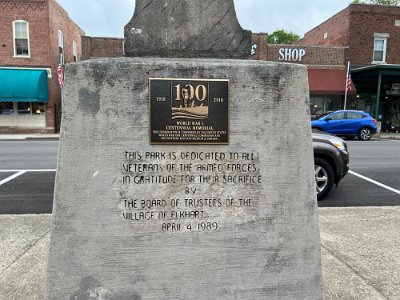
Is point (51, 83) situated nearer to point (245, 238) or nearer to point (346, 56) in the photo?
point (346, 56)

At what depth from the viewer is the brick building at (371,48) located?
79.6ft

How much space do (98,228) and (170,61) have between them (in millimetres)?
1282

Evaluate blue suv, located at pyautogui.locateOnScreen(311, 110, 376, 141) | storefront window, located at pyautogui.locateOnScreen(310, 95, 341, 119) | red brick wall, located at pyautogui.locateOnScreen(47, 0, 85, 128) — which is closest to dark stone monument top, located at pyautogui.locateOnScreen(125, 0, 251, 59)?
blue suv, located at pyautogui.locateOnScreen(311, 110, 376, 141)

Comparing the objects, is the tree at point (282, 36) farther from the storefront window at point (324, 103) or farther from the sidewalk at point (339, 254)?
the sidewalk at point (339, 254)

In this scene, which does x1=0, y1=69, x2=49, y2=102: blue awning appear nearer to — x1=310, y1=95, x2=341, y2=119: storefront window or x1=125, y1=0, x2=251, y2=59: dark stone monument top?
x1=310, y1=95, x2=341, y2=119: storefront window

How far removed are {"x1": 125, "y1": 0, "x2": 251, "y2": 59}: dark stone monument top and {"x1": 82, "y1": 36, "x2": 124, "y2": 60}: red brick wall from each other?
20.7 metres

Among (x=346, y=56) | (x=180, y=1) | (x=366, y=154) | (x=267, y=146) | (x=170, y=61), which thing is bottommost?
(x=366, y=154)

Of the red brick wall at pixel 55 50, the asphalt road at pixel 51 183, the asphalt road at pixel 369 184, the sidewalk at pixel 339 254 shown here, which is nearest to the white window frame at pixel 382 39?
the asphalt road at pixel 51 183

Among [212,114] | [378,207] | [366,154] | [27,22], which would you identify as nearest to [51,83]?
[27,22]

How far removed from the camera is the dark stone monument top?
3.05m

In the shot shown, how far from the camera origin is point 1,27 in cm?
2111

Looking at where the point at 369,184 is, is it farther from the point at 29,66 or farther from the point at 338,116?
the point at 29,66

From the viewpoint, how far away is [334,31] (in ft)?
87.9

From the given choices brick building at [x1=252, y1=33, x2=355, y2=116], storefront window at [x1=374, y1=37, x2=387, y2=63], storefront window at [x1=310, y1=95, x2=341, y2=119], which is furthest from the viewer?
storefront window at [x1=374, y1=37, x2=387, y2=63]
